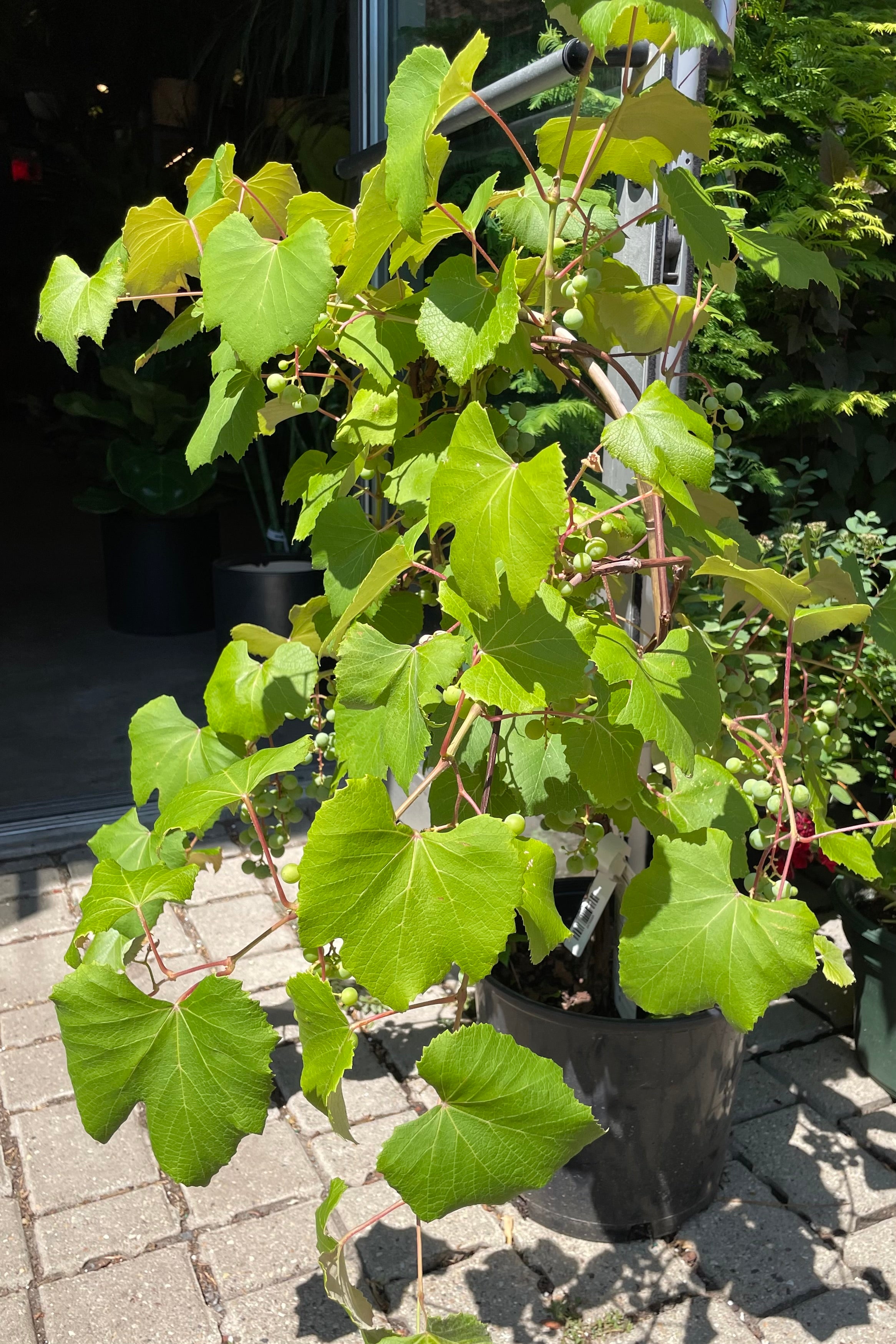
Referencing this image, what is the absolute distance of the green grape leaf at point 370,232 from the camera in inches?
42.9

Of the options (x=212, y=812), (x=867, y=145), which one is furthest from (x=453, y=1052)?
(x=867, y=145)

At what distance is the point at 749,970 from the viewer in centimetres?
103

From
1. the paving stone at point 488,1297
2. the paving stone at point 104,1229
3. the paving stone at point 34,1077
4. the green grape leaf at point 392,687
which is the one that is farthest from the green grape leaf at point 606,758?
the paving stone at point 34,1077

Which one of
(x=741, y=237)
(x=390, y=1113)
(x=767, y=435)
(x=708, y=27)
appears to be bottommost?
(x=390, y=1113)

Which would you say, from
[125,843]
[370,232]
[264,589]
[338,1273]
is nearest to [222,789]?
[125,843]

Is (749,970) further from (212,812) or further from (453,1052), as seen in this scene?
(212,812)

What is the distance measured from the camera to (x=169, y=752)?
1390 mm

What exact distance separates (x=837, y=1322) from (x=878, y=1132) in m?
0.43

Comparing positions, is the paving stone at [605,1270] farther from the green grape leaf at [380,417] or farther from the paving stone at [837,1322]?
the green grape leaf at [380,417]

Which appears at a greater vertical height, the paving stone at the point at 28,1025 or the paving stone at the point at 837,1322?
the paving stone at the point at 837,1322

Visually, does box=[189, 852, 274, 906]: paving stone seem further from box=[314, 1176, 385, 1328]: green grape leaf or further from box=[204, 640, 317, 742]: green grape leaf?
box=[314, 1176, 385, 1328]: green grape leaf

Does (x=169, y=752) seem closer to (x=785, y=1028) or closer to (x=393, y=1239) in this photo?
(x=393, y=1239)

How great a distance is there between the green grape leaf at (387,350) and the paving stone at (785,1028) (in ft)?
4.76

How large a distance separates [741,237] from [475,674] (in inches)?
22.6
